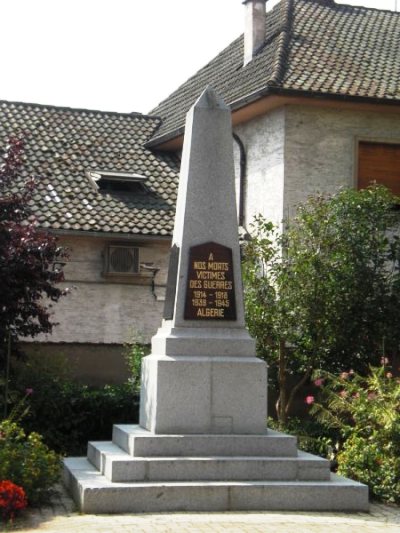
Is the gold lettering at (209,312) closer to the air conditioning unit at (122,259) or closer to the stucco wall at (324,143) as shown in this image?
the stucco wall at (324,143)

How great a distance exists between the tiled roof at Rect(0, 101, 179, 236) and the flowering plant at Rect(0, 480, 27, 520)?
9.98 m

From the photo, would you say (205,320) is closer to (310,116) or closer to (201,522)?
(201,522)

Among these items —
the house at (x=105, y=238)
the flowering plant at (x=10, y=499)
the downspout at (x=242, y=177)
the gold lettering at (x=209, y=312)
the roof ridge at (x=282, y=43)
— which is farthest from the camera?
the downspout at (x=242, y=177)

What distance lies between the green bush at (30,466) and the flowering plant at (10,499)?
401mm

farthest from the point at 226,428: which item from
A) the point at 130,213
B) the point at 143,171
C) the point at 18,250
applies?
the point at 143,171

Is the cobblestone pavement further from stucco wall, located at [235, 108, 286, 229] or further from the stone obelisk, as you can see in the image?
stucco wall, located at [235, 108, 286, 229]

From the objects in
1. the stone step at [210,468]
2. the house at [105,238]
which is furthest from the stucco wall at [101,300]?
the stone step at [210,468]

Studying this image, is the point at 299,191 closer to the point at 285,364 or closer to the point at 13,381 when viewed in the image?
the point at 285,364

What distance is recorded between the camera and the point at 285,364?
15.9 metres

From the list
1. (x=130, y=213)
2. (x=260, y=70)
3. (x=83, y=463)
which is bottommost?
(x=83, y=463)

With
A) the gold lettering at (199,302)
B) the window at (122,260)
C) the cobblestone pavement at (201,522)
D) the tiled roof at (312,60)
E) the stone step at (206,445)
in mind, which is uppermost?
the tiled roof at (312,60)

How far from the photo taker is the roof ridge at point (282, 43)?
1855cm

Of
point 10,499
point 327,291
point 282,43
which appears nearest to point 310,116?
point 282,43

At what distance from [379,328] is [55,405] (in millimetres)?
4975
